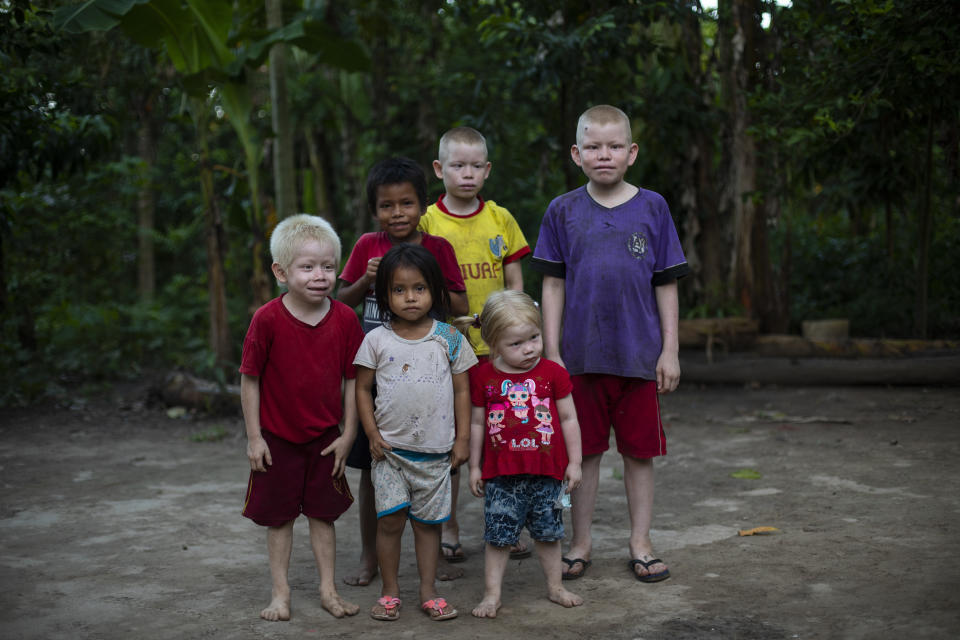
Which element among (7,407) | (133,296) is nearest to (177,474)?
(7,407)

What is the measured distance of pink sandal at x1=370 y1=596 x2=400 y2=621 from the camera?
10.2ft

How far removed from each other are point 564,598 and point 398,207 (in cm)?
163

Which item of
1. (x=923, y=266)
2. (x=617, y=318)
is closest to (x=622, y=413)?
(x=617, y=318)

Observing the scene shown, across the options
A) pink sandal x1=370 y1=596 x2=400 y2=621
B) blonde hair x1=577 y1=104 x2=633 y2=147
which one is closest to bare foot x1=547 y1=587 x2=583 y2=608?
pink sandal x1=370 y1=596 x2=400 y2=621

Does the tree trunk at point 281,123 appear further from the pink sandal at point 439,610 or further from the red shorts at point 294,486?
the pink sandal at point 439,610

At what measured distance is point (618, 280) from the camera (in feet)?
11.5

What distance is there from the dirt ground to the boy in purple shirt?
0.36 m

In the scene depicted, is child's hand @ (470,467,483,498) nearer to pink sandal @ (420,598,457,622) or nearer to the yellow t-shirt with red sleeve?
pink sandal @ (420,598,457,622)

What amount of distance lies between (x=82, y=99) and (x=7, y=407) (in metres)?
3.03

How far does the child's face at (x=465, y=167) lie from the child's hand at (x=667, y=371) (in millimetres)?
1074

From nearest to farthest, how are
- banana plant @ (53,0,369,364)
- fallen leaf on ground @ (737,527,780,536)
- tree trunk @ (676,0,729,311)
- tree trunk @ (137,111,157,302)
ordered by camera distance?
fallen leaf on ground @ (737,527,780,536), banana plant @ (53,0,369,364), tree trunk @ (676,0,729,311), tree trunk @ (137,111,157,302)

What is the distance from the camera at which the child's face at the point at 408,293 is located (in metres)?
3.15

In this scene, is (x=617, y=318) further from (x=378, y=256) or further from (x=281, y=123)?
(x=281, y=123)

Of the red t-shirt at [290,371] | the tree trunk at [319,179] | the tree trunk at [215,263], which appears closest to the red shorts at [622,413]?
the red t-shirt at [290,371]
